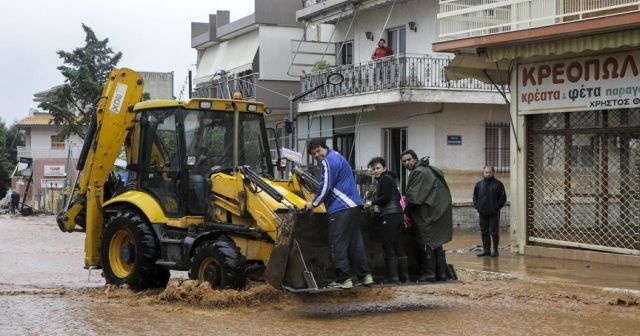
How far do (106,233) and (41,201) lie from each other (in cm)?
4262

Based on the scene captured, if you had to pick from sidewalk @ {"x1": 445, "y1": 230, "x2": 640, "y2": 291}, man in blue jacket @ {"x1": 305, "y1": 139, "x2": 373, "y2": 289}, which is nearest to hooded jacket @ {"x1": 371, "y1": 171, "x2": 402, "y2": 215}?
man in blue jacket @ {"x1": 305, "y1": 139, "x2": 373, "y2": 289}

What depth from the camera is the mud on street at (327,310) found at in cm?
902

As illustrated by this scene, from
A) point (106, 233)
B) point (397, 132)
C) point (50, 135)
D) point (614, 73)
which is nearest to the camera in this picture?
point (106, 233)

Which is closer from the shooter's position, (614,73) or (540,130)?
(614,73)

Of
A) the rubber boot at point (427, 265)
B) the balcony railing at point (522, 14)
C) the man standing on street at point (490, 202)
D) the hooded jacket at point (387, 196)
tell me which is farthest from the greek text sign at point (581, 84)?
the hooded jacket at point (387, 196)

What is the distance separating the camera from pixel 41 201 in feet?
172

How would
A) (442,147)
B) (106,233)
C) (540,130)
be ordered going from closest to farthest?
(106,233)
(540,130)
(442,147)

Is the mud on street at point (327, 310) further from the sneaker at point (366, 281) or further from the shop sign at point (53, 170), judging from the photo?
the shop sign at point (53, 170)

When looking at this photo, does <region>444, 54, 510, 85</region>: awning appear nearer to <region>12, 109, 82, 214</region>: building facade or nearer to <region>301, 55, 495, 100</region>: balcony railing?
<region>301, 55, 495, 100</region>: balcony railing

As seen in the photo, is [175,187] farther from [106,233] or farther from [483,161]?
[483,161]

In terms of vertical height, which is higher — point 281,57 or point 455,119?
point 281,57

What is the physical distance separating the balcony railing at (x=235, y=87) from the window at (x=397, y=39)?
561 centimetres

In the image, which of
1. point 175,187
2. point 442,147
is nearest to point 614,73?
point 175,187

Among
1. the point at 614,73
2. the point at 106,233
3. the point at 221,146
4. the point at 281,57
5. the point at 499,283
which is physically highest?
the point at 281,57
